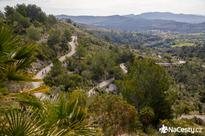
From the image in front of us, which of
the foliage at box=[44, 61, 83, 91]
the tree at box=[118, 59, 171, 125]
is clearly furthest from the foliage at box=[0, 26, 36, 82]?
the foliage at box=[44, 61, 83, 91]

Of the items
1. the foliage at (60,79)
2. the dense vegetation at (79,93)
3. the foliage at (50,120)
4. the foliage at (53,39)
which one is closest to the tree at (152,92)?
the dense vegetation at (79,93)

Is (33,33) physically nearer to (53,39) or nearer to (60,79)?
(53,39)

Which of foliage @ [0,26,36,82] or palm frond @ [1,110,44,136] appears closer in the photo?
foliage @ [0,26,36,82]

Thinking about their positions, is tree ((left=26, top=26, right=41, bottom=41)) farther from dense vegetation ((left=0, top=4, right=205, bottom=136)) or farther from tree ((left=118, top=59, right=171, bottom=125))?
tree ((left=118, top=59, right=171, bottom=125))

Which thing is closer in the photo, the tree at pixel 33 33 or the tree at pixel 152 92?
the tree at pixel 152 92

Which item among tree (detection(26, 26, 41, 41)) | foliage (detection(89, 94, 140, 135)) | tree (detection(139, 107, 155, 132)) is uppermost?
foliage (detection(89, 94, 140, 135))

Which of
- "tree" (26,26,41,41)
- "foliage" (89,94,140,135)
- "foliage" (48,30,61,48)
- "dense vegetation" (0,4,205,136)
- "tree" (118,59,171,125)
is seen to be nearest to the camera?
"dense vegetation" (0,4,205,136)

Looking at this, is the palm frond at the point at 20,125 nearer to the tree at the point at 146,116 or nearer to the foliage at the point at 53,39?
the tree at the point at 146,116

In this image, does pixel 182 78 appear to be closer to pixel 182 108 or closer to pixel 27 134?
pixel 182 108

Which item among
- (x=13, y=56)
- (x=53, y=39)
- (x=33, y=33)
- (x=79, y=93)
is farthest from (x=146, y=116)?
(x=53, y=39)

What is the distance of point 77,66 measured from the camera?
87.4m

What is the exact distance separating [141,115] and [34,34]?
55.4m

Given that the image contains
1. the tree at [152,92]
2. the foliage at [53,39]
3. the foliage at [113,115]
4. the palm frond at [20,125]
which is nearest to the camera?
the palm frond at [20,125]

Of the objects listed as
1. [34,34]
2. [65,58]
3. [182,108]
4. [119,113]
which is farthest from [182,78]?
[119,113]
